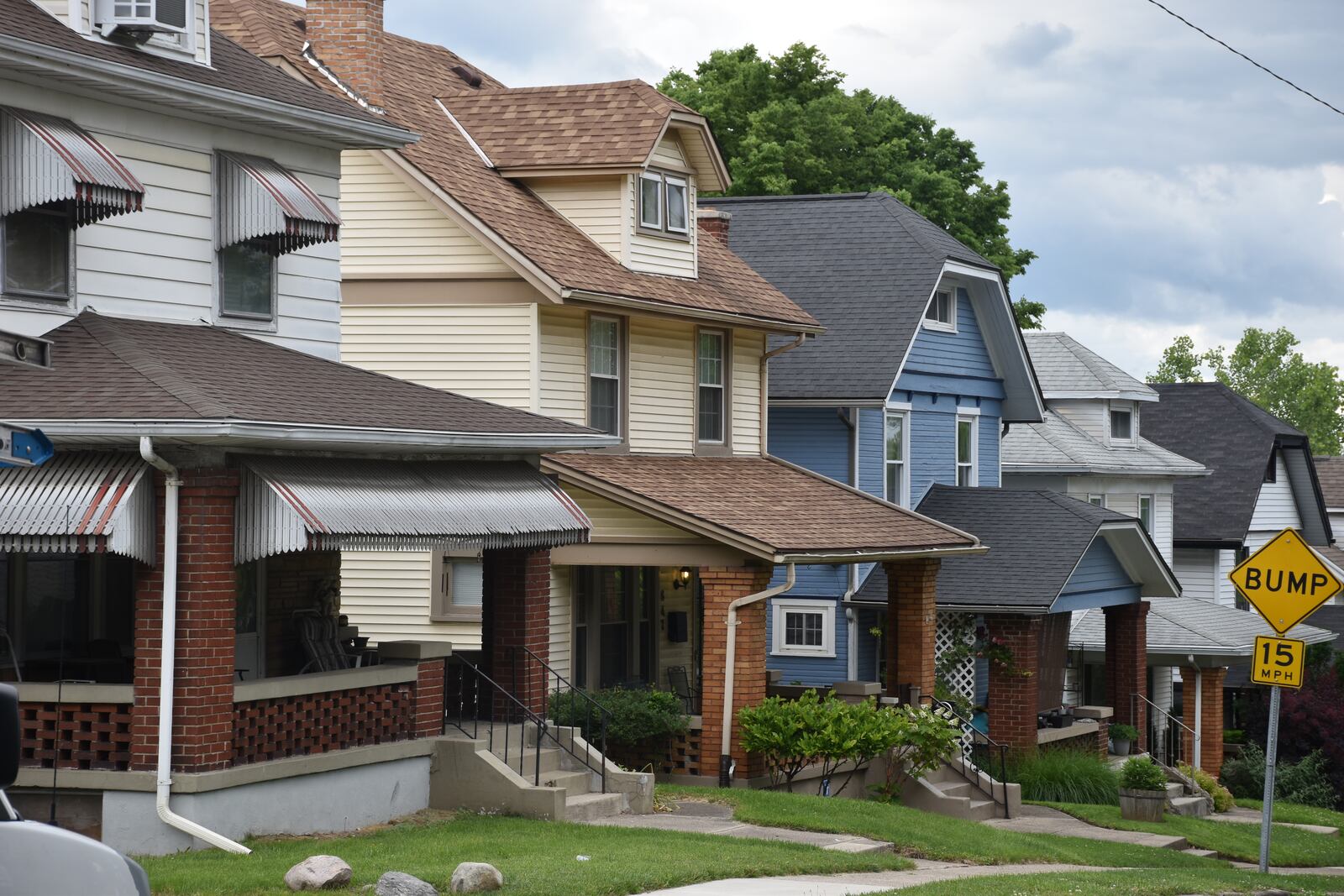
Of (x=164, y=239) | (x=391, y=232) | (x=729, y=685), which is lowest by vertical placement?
(x=729, y=685)

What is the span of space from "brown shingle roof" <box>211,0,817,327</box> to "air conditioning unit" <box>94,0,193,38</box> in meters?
5.21

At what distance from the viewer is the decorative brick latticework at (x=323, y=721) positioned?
15234 millimetres

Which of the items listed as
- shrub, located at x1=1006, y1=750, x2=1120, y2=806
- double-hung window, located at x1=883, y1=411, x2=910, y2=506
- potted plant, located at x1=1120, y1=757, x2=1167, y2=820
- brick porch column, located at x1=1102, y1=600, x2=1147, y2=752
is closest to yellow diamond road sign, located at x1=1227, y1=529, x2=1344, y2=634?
potted plant, located at x1=1120, y1=757, x2=1167, y2=820

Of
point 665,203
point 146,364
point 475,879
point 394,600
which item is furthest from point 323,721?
point 665,203

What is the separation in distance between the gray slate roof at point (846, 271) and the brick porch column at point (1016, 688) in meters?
4.32

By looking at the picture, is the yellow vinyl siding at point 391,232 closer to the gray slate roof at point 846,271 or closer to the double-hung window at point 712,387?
the double-hung window at point 712,387

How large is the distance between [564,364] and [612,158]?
9.58ft

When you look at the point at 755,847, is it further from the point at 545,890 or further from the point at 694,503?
the point at 694,503

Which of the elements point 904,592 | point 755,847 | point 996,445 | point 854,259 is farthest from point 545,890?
point 996,445

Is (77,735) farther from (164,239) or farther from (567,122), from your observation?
(567,122)

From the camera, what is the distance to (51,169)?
15430 millimetres

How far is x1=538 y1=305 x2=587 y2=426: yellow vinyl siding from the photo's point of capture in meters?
23.2

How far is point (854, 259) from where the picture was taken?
32.8m

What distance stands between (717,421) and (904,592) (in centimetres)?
366
